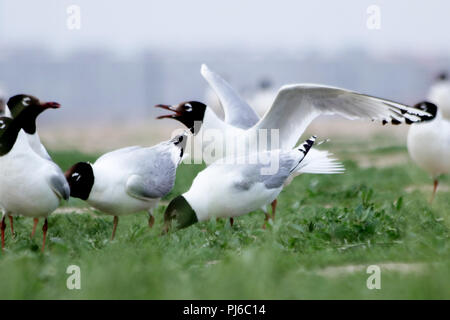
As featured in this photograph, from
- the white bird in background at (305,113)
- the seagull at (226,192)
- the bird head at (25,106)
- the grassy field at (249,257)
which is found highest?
the bird head at (25,106)

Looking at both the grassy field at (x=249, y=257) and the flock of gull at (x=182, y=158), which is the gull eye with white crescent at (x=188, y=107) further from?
the grassy field at (x=249, y=257)

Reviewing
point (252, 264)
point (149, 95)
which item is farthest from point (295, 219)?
point (149, 95)

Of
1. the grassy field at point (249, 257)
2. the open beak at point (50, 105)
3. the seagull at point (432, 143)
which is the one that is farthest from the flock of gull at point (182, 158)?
the seagull at point (432, 143)

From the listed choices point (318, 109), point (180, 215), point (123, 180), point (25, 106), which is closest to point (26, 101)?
point (25, 106)

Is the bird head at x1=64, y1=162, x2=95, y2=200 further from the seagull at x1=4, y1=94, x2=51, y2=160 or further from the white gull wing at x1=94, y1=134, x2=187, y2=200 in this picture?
the seagull at x1=4, y1=94, x2=51, y2=160

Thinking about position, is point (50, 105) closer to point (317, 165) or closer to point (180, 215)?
point (180, 215)

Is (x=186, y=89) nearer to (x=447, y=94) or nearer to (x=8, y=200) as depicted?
(x=447, y=94)

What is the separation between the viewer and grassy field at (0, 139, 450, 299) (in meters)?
3.12

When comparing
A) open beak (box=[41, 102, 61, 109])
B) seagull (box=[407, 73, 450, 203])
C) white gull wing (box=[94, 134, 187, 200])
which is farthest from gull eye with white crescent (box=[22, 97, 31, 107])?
seagull (box=[407, 73, 450, 203])

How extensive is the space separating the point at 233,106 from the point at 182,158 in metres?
0.98

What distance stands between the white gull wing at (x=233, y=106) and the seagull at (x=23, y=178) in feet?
7.16

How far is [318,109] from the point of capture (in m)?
5.55

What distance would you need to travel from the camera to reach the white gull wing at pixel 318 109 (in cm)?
515

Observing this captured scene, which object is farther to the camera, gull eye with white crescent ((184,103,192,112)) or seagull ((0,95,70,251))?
gull eye with white crescent ((184,103,192,112))
